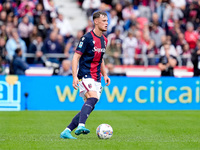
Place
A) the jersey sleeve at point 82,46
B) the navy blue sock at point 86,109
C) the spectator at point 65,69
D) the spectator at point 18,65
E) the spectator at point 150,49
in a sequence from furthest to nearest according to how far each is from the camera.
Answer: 1. the spectator at point 150,49
2. the spectator at point 18,65
3. the spectator at point 65,69
4. the jersey sleeve at point 82,46
5. the navy blue sock at point 86,109

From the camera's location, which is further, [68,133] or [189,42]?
[189,42]

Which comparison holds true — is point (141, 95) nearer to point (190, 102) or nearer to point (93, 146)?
point (190, 102)

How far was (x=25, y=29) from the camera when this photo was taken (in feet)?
69.3

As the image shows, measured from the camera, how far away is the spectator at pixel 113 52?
20.6 m

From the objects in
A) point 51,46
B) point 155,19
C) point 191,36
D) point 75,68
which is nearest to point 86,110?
point 75,68

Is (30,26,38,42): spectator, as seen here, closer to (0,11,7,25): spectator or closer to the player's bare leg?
(0,11,7,25): spectator

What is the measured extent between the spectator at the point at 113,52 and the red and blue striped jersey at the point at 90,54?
1188 cm

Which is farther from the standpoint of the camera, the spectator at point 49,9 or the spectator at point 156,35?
the spectator at point 156,35

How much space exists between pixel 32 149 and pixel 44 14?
1500 cm

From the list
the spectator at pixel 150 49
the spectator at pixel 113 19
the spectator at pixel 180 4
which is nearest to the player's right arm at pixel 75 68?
the spectator at pixel 150 49

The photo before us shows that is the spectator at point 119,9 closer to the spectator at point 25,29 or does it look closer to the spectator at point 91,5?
the spectator at point 91,5

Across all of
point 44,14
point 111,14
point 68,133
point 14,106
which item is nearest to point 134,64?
point 111,14

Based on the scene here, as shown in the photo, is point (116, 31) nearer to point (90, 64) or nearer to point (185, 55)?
point (185, 55)

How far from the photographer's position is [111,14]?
75.6ft
